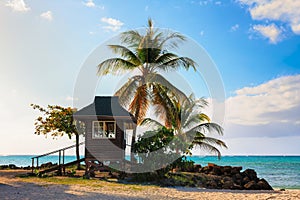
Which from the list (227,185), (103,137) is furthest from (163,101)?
(227,185)

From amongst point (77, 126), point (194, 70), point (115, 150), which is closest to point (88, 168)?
point (115, 150)

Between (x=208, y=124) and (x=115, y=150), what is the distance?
9.15 metres

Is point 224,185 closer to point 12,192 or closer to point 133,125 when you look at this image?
point 133,125

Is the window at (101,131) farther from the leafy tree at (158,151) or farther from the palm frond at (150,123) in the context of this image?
the palm frond at (150,123)

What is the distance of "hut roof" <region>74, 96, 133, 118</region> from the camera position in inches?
747

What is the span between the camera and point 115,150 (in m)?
19.3

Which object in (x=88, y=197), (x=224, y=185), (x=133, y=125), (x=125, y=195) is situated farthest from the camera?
(x=133, y=125)

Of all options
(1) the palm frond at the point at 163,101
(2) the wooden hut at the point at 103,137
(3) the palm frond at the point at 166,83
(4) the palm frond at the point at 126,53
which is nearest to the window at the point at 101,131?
(2) the wooden hut at the point at 103,137

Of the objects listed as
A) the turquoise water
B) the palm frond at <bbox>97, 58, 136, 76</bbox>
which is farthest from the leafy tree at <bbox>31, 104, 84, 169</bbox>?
the turquoise water

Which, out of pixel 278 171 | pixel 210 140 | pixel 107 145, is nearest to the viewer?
pixel 107 145

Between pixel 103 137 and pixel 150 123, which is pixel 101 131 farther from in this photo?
pixel 150 123

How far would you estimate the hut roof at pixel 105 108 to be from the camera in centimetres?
1897

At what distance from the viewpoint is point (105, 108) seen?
769 inches

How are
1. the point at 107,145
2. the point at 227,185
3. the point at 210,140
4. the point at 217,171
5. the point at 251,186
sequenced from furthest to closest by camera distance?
the point at 210,140 → the point at 217,171 → the point at 251,186 → the point at 107,145 → the point at 227,185
